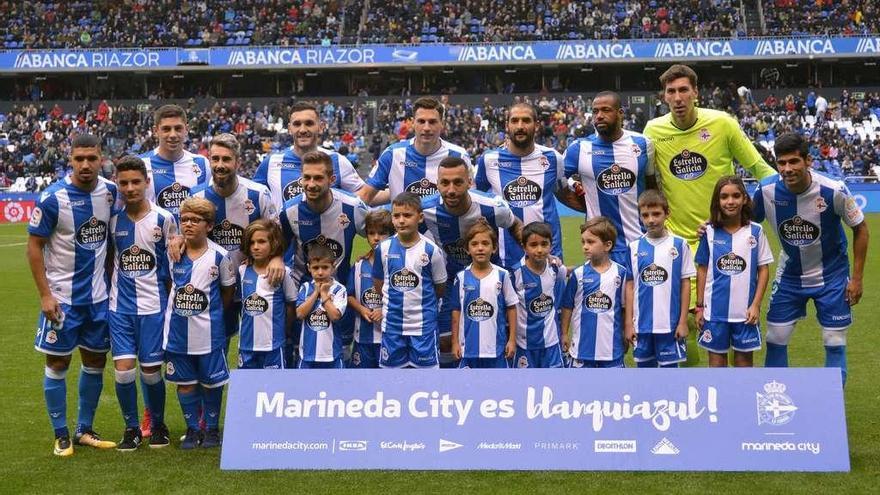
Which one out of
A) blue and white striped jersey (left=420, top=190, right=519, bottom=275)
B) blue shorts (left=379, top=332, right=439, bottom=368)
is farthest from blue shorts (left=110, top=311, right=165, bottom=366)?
blue and white striped jersey (left=420, top=190, right=519, bottom=275)

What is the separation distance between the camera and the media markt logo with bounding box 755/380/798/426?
5797 mm

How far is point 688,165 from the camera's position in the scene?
7.36 metres

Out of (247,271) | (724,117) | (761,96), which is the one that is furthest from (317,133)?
(761,96)

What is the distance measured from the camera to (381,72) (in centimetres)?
4475

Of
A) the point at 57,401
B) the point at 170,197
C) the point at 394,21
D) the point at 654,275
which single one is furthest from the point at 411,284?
the point at 394,21

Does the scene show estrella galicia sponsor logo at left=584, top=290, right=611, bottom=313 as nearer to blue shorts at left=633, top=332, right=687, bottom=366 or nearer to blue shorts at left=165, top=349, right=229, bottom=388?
blue shorts at left=633, top=332, right=687, bottom=366

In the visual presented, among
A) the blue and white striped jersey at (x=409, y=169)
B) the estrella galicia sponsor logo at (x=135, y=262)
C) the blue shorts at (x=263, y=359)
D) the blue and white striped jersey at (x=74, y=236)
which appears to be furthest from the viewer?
the blue and white striped jersey at (x=409, y=169)

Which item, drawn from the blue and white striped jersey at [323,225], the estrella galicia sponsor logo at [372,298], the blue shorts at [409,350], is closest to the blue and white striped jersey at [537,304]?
the blue shorts at [409,350]

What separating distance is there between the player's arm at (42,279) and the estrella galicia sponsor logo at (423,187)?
248 centimetres

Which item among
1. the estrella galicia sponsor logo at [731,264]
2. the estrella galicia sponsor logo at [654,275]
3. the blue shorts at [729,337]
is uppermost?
the estrella galicia sponsor logo at [731,264]

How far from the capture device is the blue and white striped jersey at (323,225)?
720cm

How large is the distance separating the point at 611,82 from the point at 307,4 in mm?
13469

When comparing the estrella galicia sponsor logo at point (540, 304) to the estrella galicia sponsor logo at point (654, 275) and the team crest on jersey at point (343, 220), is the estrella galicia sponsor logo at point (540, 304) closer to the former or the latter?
the estrella galicia sponsor logo at point (654, 275)

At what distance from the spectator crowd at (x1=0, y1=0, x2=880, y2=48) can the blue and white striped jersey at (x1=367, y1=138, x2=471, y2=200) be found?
119 ft
